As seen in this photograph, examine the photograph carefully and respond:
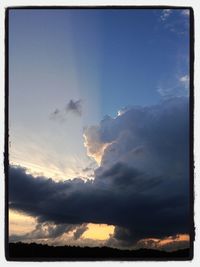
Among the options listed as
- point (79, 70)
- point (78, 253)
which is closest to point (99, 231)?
point (78, 253)

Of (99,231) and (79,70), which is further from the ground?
(79,70)

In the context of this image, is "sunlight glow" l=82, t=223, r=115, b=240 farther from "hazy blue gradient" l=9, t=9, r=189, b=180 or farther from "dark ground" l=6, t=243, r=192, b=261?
"hazy blue gradient" l=9, t=9, r=189, b=180

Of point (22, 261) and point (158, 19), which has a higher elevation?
point (158, 19)

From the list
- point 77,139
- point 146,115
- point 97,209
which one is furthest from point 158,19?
point 97,209

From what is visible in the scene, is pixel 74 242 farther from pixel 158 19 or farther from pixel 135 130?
pixel 158 19

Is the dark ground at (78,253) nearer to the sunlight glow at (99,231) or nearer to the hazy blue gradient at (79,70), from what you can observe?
the sunlight glow at (99,231)

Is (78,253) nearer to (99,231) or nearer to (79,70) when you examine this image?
(99,231)

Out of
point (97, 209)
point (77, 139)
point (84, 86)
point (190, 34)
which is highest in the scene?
point (190, 34)

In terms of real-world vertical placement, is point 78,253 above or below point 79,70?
below
